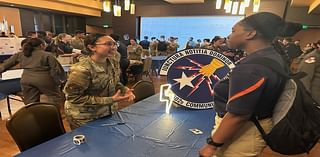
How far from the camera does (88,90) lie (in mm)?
1748

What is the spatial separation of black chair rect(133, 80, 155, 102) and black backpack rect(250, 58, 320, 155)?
65.8 inches

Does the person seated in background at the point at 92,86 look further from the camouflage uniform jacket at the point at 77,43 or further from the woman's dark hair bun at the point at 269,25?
the camouflage uniform jacket at the point at 77,43

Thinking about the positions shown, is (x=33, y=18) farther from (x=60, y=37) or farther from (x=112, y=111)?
(x=112, y=111)

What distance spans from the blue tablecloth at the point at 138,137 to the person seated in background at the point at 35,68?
5.16 ft

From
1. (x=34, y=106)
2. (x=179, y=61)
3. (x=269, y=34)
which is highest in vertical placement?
(x=269, y=34)

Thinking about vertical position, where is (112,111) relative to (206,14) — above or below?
below

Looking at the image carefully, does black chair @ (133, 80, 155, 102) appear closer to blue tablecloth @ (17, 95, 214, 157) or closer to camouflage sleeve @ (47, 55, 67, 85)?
blue tablecloth @ (17, 95, 214, 157)

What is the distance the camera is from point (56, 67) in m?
3.02

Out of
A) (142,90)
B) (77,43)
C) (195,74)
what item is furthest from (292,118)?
(77,43)

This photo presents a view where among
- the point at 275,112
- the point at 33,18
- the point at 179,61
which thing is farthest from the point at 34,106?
the point at 33,18

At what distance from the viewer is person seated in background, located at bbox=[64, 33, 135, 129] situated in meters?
1.66

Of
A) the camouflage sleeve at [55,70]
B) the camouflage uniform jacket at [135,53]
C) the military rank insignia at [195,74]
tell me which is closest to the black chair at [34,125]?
the military rank insignia at [195,74]

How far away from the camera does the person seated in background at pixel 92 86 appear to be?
5.46 feet

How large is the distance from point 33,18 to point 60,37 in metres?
5.96
